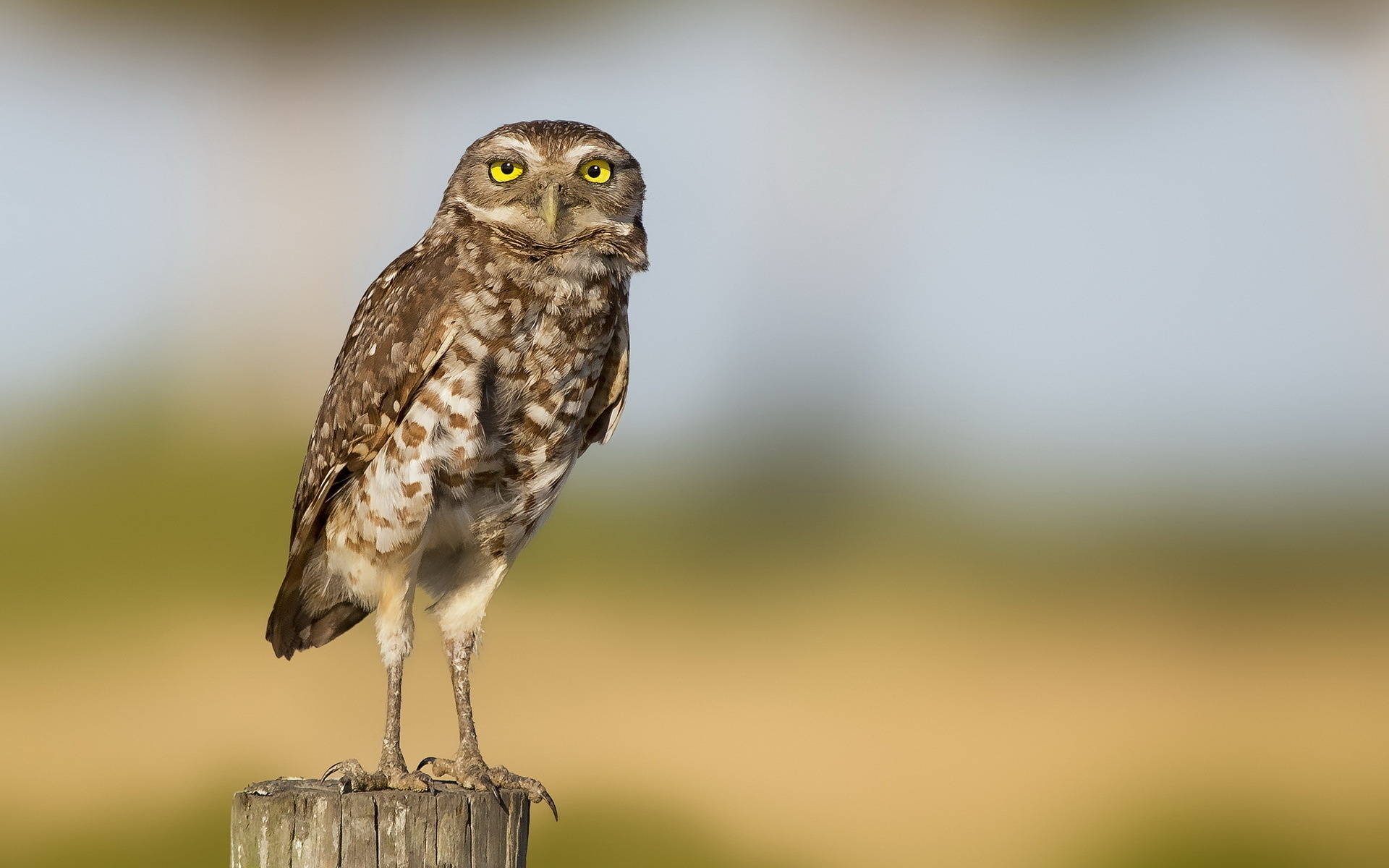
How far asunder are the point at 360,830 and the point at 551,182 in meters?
2.10

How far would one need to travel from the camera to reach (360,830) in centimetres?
295

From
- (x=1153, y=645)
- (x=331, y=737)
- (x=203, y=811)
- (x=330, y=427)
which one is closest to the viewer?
(x=330, y=427)

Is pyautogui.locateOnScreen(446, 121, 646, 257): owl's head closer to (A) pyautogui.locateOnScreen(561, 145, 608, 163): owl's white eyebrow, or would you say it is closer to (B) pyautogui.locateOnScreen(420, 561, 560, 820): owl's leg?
(A) pyautogui.locateOnScreen(561, 145, 608, 163): owl's white eyebrow

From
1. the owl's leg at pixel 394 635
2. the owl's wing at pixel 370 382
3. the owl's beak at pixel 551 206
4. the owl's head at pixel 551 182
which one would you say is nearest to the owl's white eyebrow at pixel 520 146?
the owl's head at pixel 551 182

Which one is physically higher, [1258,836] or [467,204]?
[467,204]

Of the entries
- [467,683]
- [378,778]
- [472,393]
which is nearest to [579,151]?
[472,393]

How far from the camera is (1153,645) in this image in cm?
1416

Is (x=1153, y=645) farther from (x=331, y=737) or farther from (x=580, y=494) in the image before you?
(x=331, y=737)

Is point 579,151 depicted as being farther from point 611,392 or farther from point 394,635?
point 394,635

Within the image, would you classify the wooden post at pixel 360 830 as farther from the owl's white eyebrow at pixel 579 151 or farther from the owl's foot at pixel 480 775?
the owl's white eyebrow at pixel 579 151

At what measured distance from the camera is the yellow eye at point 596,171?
13.7 feet

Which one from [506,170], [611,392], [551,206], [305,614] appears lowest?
[305,614]

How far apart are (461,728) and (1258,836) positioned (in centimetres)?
816

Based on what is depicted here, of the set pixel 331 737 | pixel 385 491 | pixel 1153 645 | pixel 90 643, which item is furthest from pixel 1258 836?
pixel 90 643
